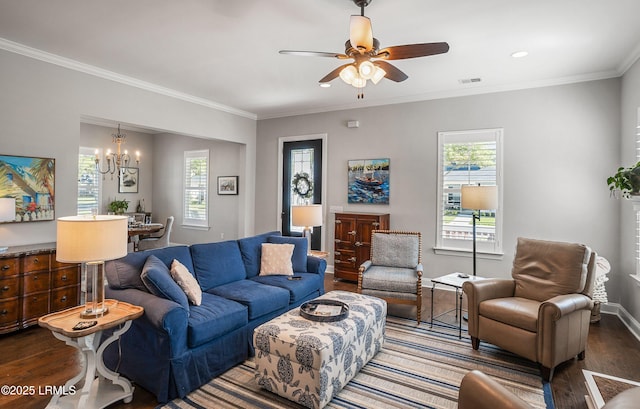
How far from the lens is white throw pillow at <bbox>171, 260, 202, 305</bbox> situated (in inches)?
110

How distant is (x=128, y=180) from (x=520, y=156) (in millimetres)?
8036

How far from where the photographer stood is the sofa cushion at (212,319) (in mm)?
2445

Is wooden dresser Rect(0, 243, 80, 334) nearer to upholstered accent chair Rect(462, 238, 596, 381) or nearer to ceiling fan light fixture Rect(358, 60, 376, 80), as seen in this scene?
ceiling fan light fixture Rect(358, 60, 376, 80)

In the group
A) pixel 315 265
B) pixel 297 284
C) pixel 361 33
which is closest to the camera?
pixel 361 33

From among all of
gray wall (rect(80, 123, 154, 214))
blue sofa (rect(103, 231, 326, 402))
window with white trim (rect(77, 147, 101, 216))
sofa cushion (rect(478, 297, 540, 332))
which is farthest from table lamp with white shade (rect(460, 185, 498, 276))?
gray wall (rect(80, 123, 154, 214))

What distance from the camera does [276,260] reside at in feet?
12.8

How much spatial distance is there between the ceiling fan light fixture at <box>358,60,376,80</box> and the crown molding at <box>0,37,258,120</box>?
3.49 metres

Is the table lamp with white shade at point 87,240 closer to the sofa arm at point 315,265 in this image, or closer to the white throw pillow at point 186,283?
the white throw pillow at point 186,283

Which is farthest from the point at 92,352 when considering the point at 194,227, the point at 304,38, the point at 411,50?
the point at 194,227

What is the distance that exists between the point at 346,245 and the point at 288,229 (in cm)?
150

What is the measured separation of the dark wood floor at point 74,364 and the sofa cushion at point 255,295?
95 centimetres

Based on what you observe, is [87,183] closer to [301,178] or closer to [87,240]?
[301,178]

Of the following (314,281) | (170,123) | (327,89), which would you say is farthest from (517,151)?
(170,123)

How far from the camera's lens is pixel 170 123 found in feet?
16.9
